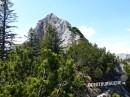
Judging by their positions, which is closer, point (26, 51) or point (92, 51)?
point (26, 51)

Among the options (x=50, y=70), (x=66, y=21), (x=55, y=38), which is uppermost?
(x=66, y=21)

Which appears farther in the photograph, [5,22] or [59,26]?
[59,26]

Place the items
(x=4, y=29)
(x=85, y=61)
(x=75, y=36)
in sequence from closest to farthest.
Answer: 1. (x=4, y=29)
2. (x=85, y=61)
3. (x=75, y=36)

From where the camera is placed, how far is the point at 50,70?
1006 inches

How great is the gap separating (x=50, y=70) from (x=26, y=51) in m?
4.18

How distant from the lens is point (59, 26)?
97312mm

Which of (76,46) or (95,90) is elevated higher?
(76,46)

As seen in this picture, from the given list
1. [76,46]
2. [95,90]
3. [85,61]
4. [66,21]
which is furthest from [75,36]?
[95,90]

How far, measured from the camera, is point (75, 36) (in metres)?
89.8

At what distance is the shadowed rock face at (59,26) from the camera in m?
90.0

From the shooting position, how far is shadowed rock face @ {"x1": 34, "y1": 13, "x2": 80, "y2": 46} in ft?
295

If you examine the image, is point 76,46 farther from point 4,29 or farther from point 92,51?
point 4,29

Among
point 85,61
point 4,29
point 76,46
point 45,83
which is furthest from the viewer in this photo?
point 76,46

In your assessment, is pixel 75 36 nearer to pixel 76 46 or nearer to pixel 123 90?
pixel 76 46
